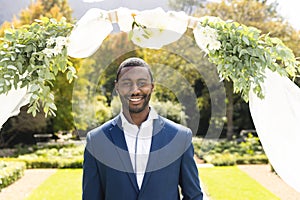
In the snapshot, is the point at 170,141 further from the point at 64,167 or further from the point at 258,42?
the point at 64,167

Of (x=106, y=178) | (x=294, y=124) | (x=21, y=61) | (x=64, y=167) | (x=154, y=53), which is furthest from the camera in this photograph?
(x=154, y=53)

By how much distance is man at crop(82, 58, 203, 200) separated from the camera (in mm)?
2291

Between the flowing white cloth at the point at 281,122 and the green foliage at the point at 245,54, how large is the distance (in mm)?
117

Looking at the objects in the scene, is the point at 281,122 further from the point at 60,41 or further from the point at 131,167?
the point at 60,41

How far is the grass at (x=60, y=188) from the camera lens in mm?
7492

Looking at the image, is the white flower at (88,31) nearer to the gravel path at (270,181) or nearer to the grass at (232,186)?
the grass at (232,186)

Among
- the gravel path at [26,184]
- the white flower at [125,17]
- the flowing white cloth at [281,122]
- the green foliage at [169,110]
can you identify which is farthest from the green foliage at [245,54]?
the green foliage at [169,110]

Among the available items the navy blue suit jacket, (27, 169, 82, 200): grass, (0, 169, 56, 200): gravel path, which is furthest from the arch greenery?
(0, 169, 56, 200): gravel path

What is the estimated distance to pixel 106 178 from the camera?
7.64 feet

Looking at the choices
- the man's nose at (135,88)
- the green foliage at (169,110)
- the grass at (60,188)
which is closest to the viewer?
the man's nose at (135,88)

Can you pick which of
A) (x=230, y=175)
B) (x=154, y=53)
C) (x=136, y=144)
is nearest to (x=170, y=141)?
(x=136, y=144)

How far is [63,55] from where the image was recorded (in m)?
2.65

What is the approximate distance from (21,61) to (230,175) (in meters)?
7.30

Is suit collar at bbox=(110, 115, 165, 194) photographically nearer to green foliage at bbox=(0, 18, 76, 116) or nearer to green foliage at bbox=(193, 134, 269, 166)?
green foliage at bbox=(0, 18, 76, 116)
